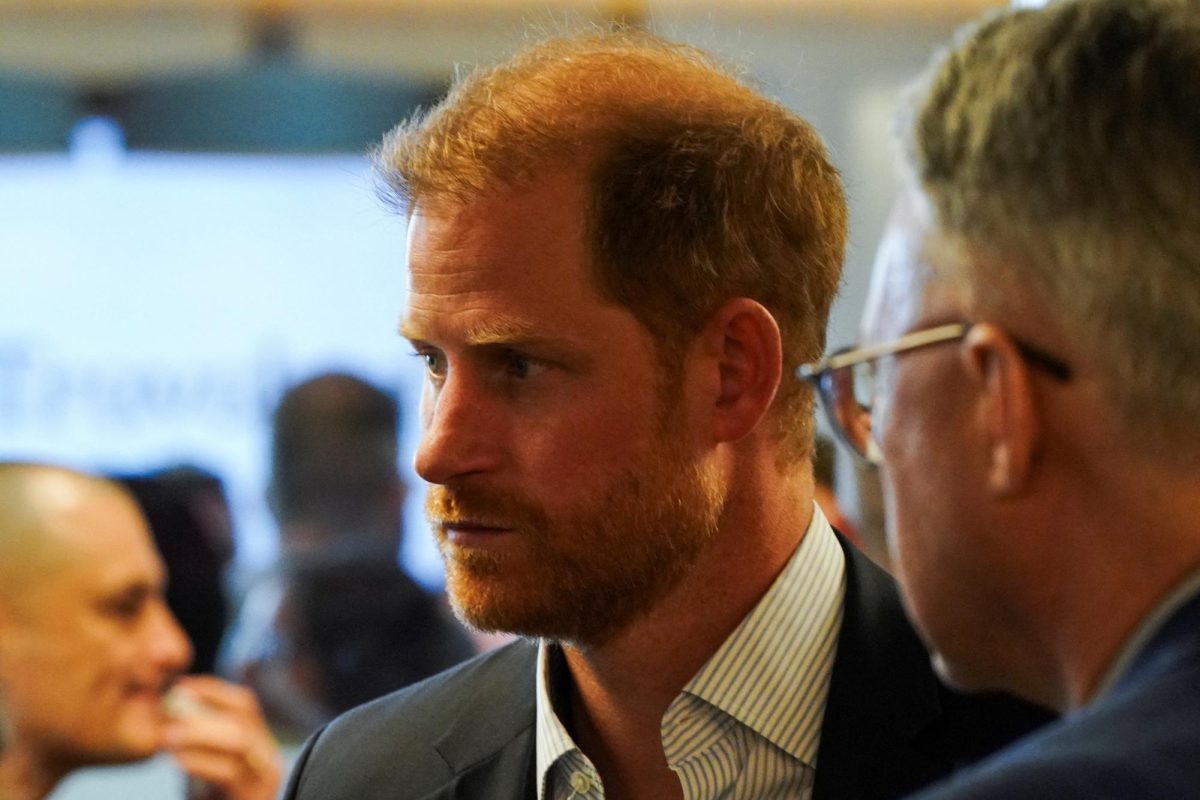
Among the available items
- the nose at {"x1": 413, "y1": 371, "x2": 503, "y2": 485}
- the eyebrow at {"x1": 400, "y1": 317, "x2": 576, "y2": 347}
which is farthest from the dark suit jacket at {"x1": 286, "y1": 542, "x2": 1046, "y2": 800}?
the eyebrow at {"x1": 400, "y1": 317, "x2": 576, "y2": 347}

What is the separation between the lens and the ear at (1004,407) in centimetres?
96

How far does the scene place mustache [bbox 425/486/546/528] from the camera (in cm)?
162

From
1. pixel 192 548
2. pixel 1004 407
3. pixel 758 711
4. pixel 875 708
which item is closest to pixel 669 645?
pixel 758 711

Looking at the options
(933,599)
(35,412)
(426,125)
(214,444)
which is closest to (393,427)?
(214,444)

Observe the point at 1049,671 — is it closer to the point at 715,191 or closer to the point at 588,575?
the point at 588,575

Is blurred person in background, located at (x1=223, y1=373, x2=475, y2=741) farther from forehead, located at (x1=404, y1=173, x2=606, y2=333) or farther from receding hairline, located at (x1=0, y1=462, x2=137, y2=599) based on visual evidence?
forehead, located at (x1=404, y1=173, x2=606, y2=333)

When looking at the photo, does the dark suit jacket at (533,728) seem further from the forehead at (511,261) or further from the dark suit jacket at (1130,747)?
the dark suit jacket at (1130,747)

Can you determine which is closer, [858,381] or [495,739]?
[858,381]

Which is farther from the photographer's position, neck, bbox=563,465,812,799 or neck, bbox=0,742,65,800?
neck, bbox=0,742,65,800

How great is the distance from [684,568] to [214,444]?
282cm

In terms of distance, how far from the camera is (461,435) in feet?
5.30

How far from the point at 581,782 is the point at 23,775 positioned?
5.72ft

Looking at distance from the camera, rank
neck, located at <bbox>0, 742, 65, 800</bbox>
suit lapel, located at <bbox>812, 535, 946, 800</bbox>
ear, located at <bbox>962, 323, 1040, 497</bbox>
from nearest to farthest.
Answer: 1. ear, located at <bbox>962, 323, 1040, 497</bbox>
2. suit lapel, located at <bbox>812, 535, 946, 800</bbox>
3. neck, located at <bbox>0, 742, 65, 800</bbox>

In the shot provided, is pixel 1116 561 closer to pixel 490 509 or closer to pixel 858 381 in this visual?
pixel 858 381
